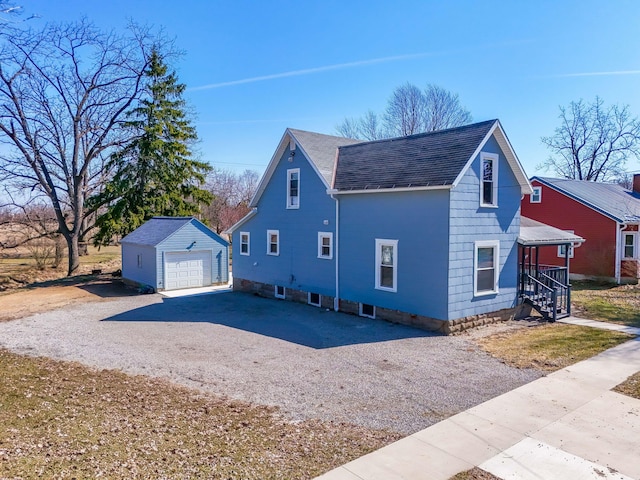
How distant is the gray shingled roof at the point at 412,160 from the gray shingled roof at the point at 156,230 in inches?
394

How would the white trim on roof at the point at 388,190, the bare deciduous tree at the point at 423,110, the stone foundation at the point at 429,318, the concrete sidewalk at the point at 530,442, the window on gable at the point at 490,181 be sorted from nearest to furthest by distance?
the concrete sidewalk at the point at 530,442 < the white trim on roof at the point at 388,190 < the stone foundation at the point at 429,318 < the window on gable at the point at 490,181 < the bare deciduous tree at the point at 423,110

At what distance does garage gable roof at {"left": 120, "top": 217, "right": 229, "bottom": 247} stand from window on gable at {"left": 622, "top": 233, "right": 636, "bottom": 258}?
21595 millimetres

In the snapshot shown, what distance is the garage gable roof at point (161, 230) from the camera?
854 inches

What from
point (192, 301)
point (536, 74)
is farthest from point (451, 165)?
point (192, 301)

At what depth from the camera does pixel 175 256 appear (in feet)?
71.3

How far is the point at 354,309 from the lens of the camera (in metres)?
15.1

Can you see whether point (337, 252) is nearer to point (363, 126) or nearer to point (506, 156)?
point (506, 156)

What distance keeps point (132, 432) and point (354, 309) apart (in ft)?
32.3

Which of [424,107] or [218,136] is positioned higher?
[424,107]

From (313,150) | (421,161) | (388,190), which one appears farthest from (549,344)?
(313,150)

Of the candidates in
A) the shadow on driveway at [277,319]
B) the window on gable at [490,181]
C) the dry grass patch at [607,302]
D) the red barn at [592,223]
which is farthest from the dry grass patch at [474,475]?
the red barn at [592,223]

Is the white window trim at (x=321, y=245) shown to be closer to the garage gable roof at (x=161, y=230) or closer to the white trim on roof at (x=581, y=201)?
the garage gable roof at (x=161, y=230)

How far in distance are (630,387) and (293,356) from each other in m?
7.05

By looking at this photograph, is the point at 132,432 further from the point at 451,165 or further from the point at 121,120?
the point at 121,120
